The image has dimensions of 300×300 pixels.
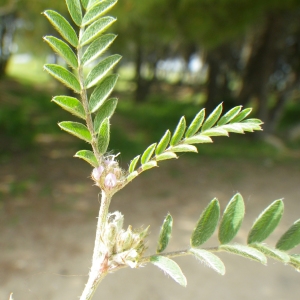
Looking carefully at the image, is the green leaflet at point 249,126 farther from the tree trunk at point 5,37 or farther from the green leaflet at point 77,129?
the tree trunk at point 5,37

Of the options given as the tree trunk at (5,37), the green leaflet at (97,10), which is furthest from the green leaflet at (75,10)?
the tree trunk at (5,37)

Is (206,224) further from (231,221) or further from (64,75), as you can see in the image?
(64,75)

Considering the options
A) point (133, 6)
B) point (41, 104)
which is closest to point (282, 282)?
point (133, 6)

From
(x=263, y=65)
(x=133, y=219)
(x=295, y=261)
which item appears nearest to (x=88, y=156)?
(x=295, y=261)

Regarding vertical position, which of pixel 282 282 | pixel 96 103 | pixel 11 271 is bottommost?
pixel 11 271

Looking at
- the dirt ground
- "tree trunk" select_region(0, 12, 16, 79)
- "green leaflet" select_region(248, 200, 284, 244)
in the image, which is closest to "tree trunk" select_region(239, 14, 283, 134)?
the dirt ground

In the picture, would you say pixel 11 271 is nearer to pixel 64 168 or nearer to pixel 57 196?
pixel 57 196
